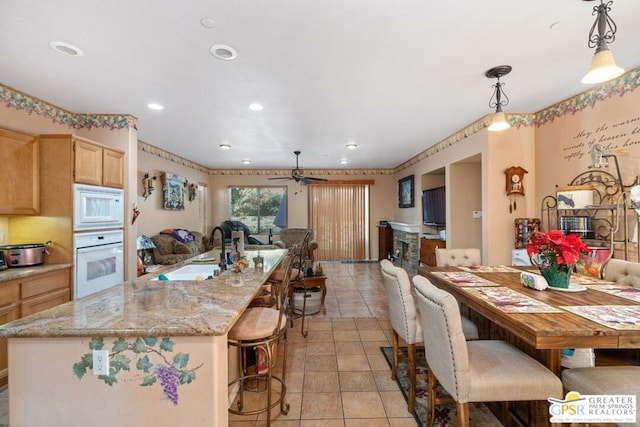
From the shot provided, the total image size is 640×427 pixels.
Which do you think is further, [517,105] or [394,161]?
[394,161]

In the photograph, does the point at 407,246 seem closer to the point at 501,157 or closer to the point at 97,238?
the point at 501,157

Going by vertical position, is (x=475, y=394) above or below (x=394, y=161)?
below

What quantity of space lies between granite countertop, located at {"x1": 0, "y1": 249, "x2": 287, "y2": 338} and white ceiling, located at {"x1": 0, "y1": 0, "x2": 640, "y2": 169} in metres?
1.66

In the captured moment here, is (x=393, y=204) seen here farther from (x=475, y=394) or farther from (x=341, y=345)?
(x=475, y=394)

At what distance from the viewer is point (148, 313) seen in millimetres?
1367

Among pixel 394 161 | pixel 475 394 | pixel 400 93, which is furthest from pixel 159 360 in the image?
pixel 394 161

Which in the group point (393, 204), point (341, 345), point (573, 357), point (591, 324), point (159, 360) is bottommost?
point (341, 345)

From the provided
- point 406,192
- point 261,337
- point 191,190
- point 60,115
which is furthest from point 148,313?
point 406,192

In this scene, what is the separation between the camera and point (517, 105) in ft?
10.9

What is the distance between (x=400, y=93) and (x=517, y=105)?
1515 mm

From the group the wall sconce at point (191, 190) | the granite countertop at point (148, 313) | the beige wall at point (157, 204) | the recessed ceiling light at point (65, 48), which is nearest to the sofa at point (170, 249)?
the beige wall at point (157, 204)

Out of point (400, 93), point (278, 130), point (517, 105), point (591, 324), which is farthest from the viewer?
point (278, 130)

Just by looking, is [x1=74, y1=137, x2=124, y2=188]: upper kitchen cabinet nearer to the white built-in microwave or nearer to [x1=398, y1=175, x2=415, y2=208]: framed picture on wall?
the white built-in microwave

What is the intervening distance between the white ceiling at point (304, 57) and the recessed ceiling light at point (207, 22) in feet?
0.08
